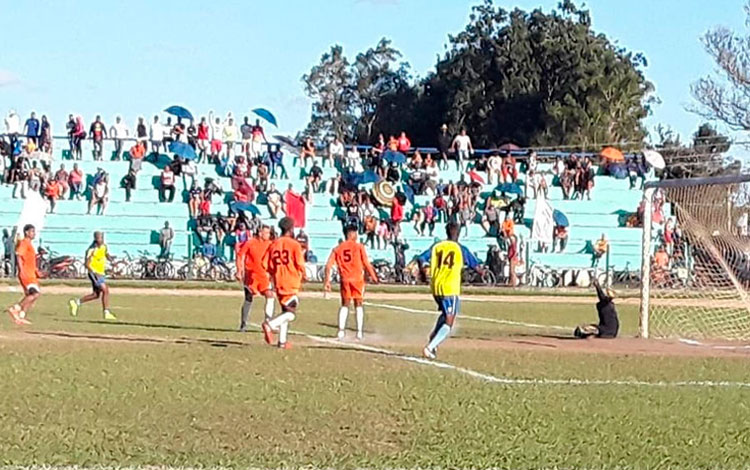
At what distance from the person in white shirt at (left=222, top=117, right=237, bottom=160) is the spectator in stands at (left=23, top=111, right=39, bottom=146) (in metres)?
7.00

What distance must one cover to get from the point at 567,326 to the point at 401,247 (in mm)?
19409

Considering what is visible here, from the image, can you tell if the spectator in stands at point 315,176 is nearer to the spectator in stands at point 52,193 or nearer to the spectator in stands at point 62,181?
the spectator in stands at point 62,181

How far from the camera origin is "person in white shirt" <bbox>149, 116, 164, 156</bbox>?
48.8 meters

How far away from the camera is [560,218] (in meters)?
48.2

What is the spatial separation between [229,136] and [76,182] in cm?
634

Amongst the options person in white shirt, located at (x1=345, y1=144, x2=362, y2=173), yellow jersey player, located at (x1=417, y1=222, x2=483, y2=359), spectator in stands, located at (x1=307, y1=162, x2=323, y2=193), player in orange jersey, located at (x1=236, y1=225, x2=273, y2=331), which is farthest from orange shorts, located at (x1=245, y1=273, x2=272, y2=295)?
person in white shirt, located at (x1=345, y1=144, x2=362, y2=173)

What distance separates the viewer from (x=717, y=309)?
86.0 feet

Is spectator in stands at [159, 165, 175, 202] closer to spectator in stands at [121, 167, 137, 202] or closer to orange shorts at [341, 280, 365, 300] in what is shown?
spectator in stands at [121, 167, 137, 202]

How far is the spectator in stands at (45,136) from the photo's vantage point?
156 feet

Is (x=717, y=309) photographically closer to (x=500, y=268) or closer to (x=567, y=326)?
(x=567, y=326)

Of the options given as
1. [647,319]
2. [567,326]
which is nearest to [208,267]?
[567,326]

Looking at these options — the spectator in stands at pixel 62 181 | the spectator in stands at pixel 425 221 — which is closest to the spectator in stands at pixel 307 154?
the spectator in stands at pixel 425 221

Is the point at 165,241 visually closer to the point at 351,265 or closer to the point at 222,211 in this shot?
the point at 222,211

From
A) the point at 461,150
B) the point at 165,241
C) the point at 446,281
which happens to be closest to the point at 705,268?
the point at 446,281
